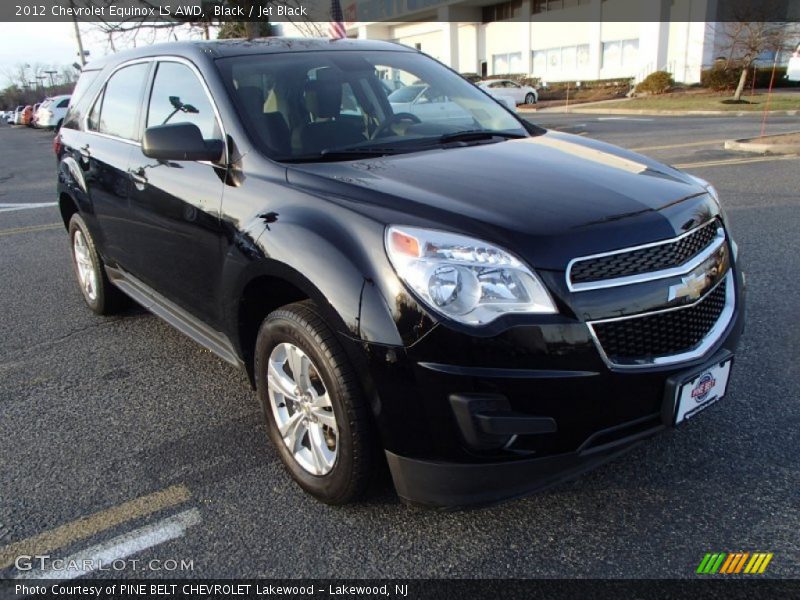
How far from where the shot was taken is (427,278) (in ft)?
7.09

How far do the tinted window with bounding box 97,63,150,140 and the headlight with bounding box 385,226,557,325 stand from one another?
8.31 feet

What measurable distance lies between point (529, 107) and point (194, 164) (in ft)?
110

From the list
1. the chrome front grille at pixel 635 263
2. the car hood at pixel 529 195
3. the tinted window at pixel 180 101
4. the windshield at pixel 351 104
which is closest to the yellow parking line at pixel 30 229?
the tinted window at pixel 180 101

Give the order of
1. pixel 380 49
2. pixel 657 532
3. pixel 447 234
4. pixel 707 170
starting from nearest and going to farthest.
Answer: pixel 447 234
pixel 657 532
pixel 380 49
pixel 707 170

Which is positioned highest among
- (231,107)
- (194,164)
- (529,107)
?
(231,107)

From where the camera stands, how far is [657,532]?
2438mm

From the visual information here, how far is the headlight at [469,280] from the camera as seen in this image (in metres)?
2.13

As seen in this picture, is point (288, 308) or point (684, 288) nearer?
point (684, 288)

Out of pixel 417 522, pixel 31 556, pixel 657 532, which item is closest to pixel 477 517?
pixel 417 522

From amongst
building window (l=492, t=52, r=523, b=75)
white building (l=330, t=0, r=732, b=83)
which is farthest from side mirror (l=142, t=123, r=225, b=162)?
building window (l=492, t=52, r=523, b=75)

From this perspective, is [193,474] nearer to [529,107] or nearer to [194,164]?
[194,164]

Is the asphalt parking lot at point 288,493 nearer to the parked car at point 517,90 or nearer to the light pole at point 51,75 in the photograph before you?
the parked car at point 517,90

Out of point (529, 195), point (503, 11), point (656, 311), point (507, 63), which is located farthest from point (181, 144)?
point (503, 11)

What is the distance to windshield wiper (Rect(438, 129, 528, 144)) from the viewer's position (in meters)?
3.29
